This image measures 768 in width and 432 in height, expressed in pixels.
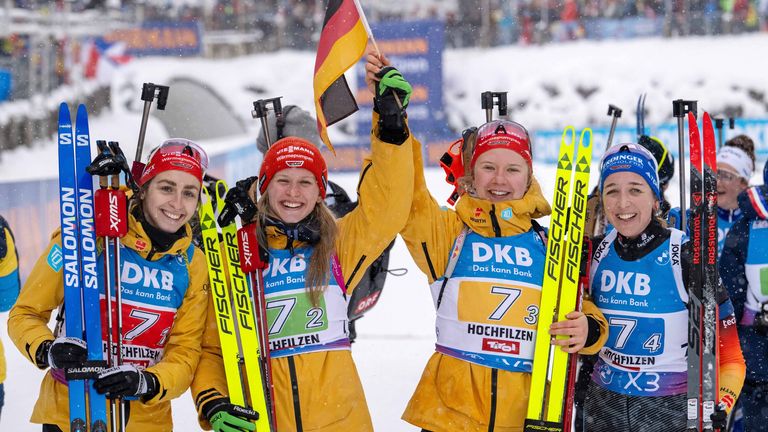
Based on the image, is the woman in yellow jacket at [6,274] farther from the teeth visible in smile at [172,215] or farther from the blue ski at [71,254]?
the teeth visible in smile at [172,215]

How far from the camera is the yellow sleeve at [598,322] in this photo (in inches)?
A: 117

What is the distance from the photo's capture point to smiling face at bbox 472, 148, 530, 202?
2.98 metres

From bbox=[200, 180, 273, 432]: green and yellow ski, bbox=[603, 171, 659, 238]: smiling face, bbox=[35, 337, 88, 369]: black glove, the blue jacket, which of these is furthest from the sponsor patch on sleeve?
the blue jacket

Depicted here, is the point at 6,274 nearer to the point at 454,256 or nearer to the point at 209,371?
the point at 209,371

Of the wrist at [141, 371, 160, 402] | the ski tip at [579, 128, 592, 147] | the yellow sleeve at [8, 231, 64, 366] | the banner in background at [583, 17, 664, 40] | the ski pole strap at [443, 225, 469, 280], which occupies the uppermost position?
the banner in background at [583, 17, 664, 40]

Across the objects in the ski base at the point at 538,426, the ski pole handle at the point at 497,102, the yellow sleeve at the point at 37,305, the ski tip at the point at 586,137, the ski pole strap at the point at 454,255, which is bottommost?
the ski base at the point at 538,426

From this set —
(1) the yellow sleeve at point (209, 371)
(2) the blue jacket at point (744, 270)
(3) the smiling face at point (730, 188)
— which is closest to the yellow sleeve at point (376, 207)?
(1) the yellow sleeve at point (209, 371)

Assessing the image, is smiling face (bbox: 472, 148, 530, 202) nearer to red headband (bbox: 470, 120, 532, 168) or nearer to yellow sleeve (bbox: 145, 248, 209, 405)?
red headband (bbox: 470, 120, 532, 168)

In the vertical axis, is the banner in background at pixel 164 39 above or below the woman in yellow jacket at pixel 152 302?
above

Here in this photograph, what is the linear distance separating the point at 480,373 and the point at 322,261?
2.17 feet

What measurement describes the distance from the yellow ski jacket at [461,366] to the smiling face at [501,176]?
48 mm

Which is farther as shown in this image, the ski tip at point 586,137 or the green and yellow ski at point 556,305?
the ski tip at point 586,137

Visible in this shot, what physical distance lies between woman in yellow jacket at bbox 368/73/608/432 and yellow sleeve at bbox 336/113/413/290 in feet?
0.44

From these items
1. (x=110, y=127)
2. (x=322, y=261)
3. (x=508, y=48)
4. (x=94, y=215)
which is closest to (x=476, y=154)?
(x=322, y=261)
